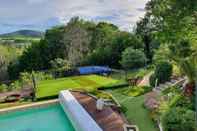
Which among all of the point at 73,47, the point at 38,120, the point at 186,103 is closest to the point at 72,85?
the point at 38,120

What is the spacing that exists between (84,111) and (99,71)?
55.8 feet

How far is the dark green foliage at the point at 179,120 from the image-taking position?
31.2ft

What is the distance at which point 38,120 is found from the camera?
624 inches

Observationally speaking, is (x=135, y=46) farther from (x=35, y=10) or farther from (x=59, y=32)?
(x=35, y=10)

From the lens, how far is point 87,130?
464 inches

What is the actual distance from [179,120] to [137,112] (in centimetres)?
462

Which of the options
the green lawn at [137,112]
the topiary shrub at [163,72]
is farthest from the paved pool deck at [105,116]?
the topiary shrub at [163,72]

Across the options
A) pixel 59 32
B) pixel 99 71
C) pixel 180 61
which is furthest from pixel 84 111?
pixel 59 32

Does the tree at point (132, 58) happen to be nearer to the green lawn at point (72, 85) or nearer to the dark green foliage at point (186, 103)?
the green lawn at point (72, 85)

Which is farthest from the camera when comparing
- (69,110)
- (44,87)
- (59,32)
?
(59,32)

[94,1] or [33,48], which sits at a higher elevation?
[94,1]

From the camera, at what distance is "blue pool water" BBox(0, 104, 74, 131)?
1451cm

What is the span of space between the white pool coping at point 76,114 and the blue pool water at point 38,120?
0.32m

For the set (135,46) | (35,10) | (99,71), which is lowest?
(99,71)
